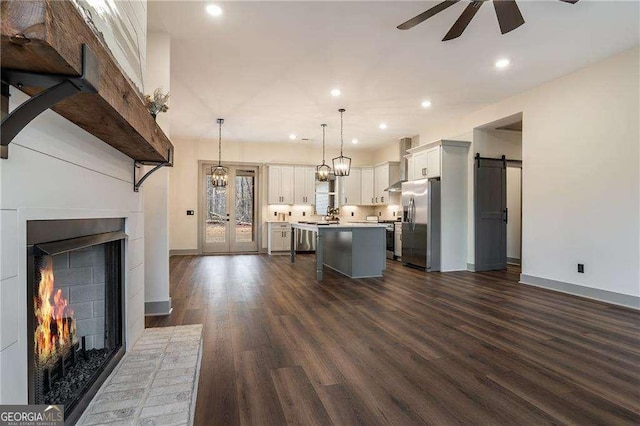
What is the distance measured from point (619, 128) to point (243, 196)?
7626mm

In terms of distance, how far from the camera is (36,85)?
2.76 feet

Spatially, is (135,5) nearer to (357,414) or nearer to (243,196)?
(357,414)

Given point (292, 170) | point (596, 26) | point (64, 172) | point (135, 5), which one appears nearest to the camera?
point (64, 172)

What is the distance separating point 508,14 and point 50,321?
12.2 feet

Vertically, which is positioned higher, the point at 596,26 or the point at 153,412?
the point at 596,26

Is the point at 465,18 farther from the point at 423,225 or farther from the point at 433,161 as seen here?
the point at 423,225

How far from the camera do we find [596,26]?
331 cm

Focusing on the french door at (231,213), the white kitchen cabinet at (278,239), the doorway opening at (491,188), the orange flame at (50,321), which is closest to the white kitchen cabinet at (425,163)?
the doorway opening at (491,188)

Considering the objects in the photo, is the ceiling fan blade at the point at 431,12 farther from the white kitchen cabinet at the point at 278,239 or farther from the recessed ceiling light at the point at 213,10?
the white kitchen cabinet at the point at 278,239

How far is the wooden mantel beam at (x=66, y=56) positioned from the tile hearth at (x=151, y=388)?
119 centimetres

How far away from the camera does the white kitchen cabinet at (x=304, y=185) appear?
8.84 m

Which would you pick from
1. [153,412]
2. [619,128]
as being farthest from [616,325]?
[153,412]

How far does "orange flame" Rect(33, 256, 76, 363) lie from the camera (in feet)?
3.72

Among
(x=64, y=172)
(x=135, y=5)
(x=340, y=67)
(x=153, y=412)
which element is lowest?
(x=153, y=412)
